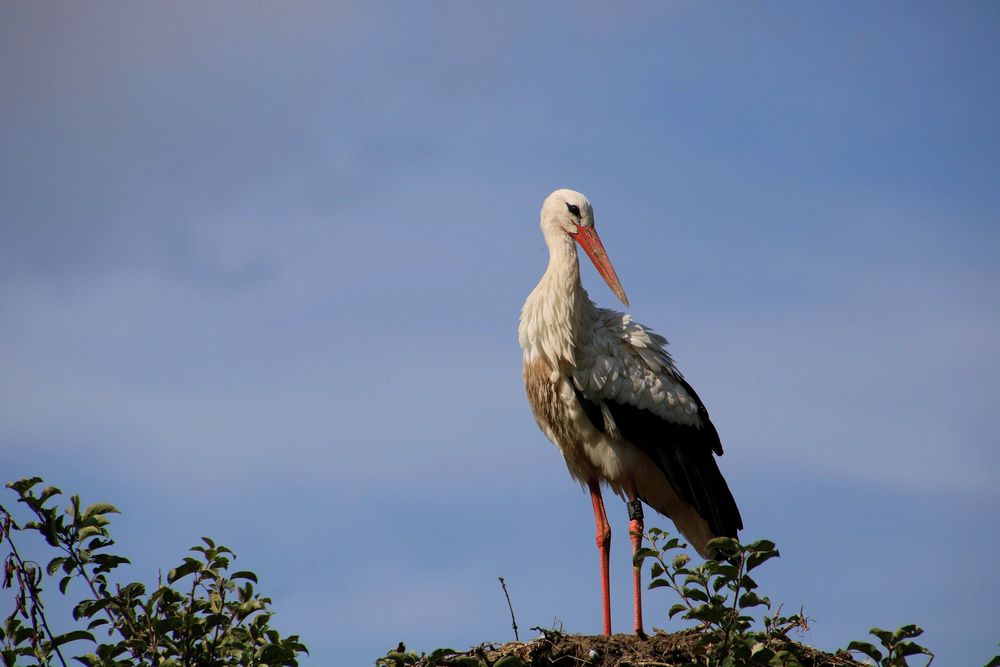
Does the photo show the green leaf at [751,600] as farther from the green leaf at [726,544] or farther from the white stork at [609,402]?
the white stork at [609,402]

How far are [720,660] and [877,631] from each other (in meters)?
0.55

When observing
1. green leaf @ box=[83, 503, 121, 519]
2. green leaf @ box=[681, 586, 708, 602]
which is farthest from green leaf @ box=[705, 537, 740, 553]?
green leaf @ box=[83, 503, 121, 519]

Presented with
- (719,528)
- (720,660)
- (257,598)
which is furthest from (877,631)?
(719,528)

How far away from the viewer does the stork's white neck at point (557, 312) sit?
7.00 metres

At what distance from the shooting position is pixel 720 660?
165 inches

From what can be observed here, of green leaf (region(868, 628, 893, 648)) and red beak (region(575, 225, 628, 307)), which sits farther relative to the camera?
red beak (region(575, 225, 628, 307))

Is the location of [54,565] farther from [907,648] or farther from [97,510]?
[907,648]

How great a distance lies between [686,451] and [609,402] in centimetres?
64

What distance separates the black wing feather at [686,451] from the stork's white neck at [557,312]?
29 cm

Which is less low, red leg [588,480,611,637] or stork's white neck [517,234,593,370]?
stork's white neck [517,234,593,370]

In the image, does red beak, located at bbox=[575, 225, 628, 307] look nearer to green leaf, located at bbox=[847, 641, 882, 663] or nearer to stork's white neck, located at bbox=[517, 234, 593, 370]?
stork's white neck, located at bbox=[517, 234, 593, 370]

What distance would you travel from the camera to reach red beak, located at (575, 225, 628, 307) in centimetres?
740

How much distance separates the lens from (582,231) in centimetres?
744

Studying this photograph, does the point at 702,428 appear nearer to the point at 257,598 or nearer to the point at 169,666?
the point at 257,598
